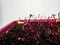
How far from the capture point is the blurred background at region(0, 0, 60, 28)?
Result: 7.19 feet

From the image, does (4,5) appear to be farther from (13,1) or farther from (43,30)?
(43,30)

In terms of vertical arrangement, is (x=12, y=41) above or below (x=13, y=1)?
below

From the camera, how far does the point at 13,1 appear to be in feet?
7.55

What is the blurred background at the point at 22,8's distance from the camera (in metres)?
2.19

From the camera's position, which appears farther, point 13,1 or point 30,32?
point 13,1

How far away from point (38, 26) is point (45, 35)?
0.24 ft

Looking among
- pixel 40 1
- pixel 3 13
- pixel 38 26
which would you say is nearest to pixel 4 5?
pixel 3 13

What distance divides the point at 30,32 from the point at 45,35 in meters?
0.07

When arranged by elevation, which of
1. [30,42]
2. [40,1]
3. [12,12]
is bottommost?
[30,42]

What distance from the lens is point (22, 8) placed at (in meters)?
2.31

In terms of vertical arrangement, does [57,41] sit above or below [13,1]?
below

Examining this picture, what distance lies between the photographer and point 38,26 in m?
0.73

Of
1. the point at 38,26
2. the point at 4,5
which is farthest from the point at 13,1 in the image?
the point at 38,26

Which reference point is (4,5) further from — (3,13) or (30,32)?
(30,32)
